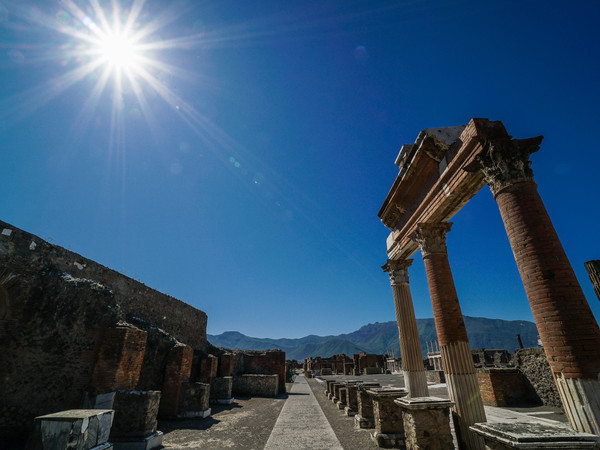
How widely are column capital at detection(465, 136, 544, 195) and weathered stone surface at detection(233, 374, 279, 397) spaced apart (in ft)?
54.6

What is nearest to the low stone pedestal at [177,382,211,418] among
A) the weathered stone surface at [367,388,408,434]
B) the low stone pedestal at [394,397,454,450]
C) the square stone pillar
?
the square stone pillar

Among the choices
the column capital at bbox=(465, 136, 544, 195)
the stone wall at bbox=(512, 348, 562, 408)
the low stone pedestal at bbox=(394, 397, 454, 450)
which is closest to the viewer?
the column capital at bbox=(465, 136, 544, 195)

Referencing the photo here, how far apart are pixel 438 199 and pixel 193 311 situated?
→ 1673 cm

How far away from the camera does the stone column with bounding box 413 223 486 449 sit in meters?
5.60

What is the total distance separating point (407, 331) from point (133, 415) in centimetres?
808

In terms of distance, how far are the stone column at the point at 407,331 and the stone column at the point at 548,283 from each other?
17.5 ft

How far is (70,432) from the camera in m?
3.91

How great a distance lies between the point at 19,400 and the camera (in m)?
5.89

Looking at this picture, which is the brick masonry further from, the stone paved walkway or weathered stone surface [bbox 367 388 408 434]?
the stone paved walkway

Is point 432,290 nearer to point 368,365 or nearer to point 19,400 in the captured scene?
point 19,400

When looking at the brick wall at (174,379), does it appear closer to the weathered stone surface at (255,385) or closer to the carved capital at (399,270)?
the weathered stone surface at (255,385)

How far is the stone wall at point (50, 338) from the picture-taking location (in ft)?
19.7

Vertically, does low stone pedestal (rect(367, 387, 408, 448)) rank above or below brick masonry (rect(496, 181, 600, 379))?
below

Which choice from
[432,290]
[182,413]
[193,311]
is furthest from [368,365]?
[432,290]
